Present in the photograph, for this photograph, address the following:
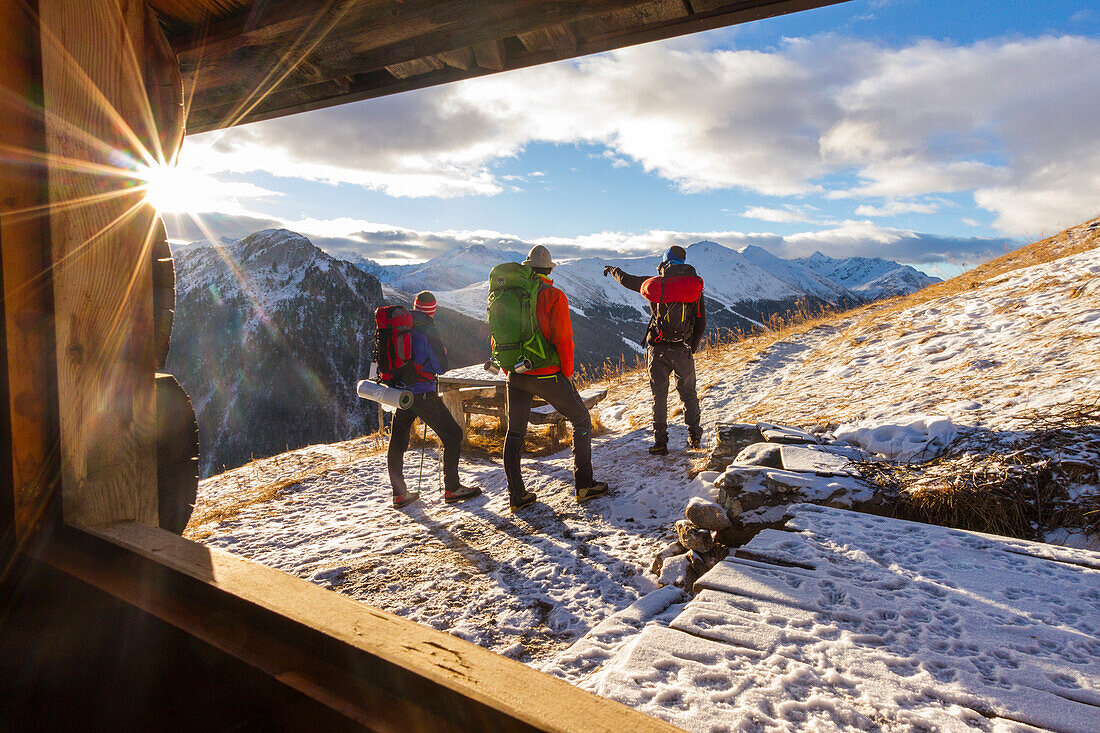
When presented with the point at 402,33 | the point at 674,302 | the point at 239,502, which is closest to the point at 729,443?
the point at 674,302

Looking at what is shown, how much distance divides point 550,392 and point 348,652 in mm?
4231

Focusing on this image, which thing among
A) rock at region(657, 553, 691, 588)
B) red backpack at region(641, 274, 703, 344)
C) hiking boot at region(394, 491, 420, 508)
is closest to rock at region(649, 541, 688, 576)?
rock at region(657, 553, 691, 588)

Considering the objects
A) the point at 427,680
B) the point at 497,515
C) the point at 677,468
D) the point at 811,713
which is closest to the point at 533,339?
the point at 497,515

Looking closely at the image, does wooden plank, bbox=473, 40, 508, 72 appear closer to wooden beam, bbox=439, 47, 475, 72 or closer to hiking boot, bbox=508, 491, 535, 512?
wooden beam, bbox=439, 47, 475, 72

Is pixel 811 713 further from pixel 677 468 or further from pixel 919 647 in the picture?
pixel 677 468

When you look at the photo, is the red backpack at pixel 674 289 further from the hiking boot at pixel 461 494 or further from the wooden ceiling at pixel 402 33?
the wooden ceiling at pixel 402 33

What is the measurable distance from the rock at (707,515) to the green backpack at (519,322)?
1975mm

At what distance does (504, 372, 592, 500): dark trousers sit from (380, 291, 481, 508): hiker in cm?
87

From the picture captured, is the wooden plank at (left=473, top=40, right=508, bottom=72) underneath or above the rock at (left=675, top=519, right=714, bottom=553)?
above

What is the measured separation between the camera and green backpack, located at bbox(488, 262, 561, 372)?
4969 mm

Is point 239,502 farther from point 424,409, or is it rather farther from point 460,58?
point 460,58

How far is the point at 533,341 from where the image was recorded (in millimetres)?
4973

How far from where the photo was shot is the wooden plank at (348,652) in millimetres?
771

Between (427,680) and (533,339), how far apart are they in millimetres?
4213
